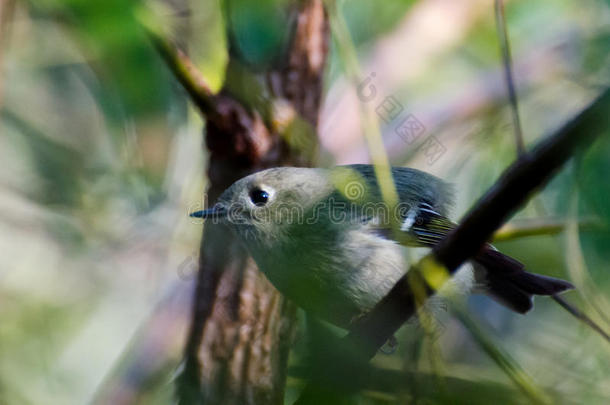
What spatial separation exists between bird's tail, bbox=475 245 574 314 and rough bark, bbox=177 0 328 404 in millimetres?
703

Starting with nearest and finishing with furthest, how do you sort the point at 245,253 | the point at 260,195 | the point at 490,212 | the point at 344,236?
the point at 490,212
the point at 344,236
the point at 260,195
the point at 245,253

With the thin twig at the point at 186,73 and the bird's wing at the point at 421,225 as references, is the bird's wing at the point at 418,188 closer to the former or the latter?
the bird's wing at the point at 421,225

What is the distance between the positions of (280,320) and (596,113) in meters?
1.57

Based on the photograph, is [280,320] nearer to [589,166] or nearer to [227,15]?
[227,15]

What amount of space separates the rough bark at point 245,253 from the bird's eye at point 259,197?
0.10 metres

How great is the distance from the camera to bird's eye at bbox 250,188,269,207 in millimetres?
2334

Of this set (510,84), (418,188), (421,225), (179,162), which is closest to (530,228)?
(421,225)

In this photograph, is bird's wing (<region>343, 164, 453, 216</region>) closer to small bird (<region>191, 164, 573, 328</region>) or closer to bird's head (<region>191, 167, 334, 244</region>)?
small bird (<region>191, 164, 573, 328</region>)

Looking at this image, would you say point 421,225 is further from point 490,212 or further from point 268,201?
point 490,212

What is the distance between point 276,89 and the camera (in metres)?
2.45

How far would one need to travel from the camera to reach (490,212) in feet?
3.51

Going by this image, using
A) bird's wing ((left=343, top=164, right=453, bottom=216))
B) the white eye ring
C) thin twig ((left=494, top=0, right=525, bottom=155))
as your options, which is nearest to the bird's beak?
the white eye ring

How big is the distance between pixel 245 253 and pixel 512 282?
97 centimetres

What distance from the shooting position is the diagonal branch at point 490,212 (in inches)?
35.0
